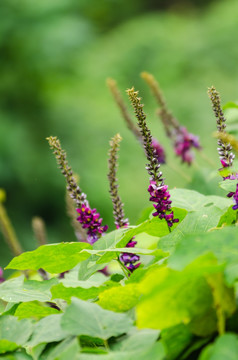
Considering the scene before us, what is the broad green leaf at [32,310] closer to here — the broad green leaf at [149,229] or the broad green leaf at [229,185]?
the broad green leaf at [149,229]

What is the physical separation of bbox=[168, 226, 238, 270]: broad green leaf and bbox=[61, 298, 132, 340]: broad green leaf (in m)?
0.15

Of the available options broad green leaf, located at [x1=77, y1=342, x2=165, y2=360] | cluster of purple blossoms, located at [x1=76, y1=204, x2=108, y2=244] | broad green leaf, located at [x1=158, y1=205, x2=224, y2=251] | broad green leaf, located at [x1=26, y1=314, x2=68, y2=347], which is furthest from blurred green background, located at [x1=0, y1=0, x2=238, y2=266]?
broad green leaf, located at [x1=77, y1=342, x2=165, y2=360]

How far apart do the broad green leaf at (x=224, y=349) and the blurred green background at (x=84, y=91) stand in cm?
469

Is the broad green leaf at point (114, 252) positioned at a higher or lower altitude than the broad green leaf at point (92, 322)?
higher

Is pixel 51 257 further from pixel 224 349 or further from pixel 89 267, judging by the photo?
pixel 224 349

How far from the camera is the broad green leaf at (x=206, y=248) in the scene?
0.74 metres

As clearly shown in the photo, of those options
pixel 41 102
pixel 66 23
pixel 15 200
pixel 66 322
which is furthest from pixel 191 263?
pixel 66 23

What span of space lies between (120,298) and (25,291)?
0.88 feet

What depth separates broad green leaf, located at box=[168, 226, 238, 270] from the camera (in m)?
0.74

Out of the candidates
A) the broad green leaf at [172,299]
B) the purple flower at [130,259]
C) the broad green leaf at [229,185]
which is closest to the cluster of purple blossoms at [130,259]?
the purple flower at [130,259]

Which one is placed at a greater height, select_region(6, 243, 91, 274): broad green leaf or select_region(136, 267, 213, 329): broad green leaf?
select_region(6, 243, 91, 274): broad green leaf

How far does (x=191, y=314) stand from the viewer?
767 mm

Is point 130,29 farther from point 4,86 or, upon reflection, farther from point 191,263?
point 191,263

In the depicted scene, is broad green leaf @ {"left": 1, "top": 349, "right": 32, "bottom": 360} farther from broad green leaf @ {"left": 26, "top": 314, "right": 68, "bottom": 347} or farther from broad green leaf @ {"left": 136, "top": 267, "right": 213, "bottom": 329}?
broad green leaf @ {"left": 136, "top": 267, "right": 213, "bottom": 329}
